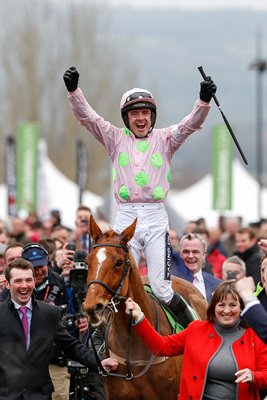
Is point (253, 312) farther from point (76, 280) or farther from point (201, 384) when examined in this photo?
point (76, 280)

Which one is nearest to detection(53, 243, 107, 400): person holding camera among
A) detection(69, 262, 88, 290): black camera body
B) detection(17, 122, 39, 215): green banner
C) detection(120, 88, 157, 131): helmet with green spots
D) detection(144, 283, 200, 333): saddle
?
detection(69, 262, 88, 290): black camera body

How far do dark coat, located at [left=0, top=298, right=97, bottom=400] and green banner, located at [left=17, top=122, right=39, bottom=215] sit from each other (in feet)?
63.5

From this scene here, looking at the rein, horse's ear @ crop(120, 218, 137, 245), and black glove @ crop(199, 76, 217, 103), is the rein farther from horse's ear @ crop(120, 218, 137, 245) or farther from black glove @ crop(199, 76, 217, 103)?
black glove @ crop(199, 76, 217, 103)

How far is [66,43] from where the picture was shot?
64.2m

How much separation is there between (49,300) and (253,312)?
3.66 m

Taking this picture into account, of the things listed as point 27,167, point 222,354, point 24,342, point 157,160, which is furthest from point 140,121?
point 27,167

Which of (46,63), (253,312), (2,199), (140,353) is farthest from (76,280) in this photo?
(46,63)

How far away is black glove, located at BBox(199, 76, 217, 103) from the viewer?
934 cm

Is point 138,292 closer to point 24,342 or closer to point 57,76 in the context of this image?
point 24,342

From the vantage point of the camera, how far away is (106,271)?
848cm

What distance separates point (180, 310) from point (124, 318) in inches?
38.0

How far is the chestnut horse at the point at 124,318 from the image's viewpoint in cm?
845

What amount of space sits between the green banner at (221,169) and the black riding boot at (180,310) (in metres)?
18.6

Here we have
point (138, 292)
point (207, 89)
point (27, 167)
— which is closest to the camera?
point (138, 292)
